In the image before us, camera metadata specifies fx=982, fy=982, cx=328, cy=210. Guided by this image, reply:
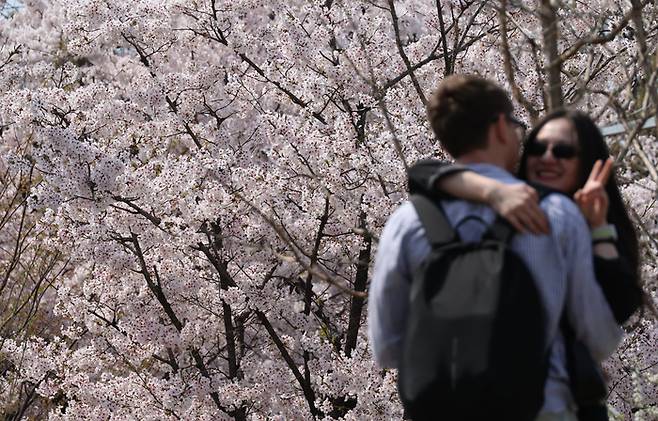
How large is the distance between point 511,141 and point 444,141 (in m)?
0.14

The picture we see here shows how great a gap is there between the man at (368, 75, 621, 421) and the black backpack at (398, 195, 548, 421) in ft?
0.17

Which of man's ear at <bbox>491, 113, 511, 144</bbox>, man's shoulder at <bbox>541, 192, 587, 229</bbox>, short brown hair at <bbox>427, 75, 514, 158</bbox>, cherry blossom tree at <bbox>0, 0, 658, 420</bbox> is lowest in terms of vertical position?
man's shoulder at <bbox>541, 192, 587, 229</bbox>

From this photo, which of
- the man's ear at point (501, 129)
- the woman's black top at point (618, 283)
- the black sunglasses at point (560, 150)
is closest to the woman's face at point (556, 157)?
the black sunglasses at point (560, 150)

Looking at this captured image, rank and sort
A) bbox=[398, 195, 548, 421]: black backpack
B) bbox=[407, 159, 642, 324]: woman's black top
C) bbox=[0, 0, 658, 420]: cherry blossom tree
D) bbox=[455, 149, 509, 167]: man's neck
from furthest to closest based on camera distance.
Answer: bbox=[0, 0, 658, 420]: cherry blossom tree, bbox=[455, 149, 509, 167]: man's neck, bbox=[407, 159, 642, 324]: woman's black top, bbox=[398, 195, 548, 421]: black backpack

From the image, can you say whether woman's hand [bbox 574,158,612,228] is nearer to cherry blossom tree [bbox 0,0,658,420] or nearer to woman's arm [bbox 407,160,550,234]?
woman's arm [bbox 407,160,550,234]

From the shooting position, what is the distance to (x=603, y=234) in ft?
6.59

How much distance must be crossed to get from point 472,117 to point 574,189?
32cm

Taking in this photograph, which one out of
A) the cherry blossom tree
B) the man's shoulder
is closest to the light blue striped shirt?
the man's shoulder

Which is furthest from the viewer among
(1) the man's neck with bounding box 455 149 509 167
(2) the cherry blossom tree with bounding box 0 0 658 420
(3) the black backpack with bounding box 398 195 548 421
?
(2) the cherry blossom tree with bounding box 0 0 658 420

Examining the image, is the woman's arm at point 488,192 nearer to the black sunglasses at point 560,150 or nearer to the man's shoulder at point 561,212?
the man's shoulder at point 561,212

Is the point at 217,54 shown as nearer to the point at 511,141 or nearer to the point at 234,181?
the point at 234,181

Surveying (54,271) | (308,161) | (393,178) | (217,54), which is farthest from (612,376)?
(54,271)

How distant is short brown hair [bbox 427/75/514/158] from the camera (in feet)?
6.56

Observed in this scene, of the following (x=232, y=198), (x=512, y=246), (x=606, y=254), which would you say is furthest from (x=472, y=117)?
(x=232, y=198)
